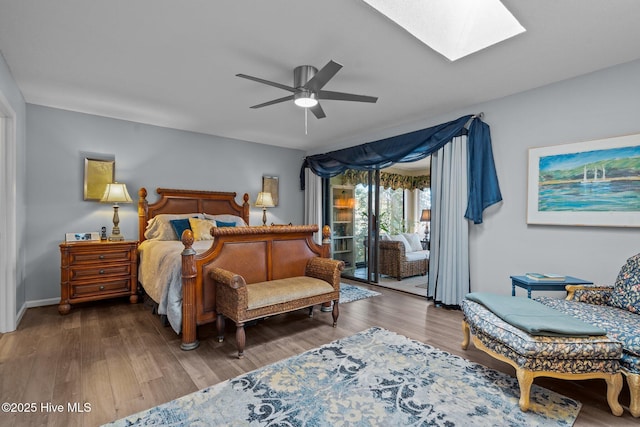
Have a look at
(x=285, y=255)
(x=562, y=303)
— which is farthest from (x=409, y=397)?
(x=285, y=255)

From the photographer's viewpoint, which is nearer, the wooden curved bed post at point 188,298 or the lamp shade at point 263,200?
the wooden curved bed post at point 188,298

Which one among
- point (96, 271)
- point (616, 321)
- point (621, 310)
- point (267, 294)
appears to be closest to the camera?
point (616, 321)

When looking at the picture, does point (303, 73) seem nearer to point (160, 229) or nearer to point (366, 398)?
point (366, 398)

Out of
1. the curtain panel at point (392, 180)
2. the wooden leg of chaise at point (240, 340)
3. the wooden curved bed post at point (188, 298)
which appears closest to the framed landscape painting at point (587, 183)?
the curtain panel at point (392, 180)

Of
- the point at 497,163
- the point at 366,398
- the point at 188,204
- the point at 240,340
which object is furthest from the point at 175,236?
the point at 497,163

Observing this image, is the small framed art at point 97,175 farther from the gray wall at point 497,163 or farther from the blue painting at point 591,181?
the blue painting at point 591,181

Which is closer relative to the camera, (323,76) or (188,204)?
(323,76)

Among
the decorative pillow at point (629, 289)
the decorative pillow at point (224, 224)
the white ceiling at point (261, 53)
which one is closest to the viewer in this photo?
the white ceiling at point (261, 53)

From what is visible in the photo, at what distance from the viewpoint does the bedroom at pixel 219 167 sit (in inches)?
112

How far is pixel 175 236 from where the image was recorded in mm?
4289

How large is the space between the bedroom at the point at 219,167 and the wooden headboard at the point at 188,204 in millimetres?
174

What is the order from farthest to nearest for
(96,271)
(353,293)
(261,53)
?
(353,293), (96,271), (261,53)

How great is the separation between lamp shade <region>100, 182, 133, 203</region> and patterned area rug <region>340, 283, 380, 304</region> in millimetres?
3203

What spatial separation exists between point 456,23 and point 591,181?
6.48 ft
